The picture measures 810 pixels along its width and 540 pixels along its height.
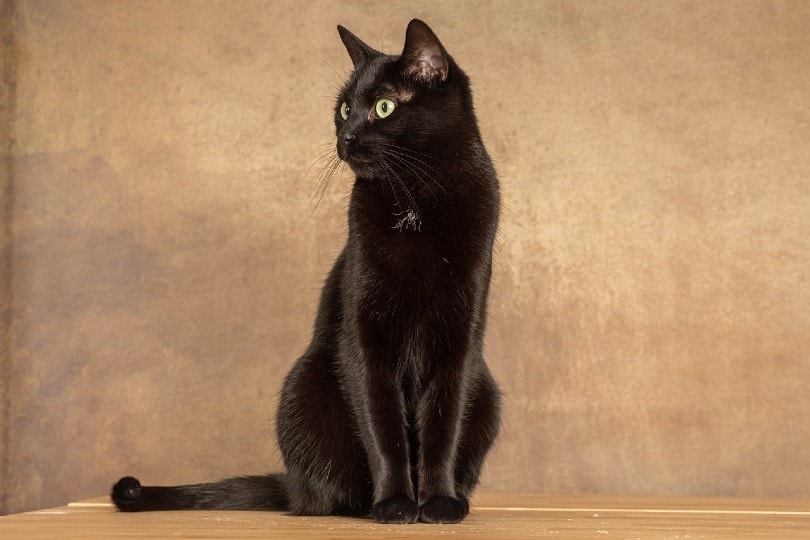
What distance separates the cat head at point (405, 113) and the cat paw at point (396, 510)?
574 millimetres

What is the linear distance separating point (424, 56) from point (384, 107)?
4.6 inches

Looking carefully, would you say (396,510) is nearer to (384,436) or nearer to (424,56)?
(384,436)

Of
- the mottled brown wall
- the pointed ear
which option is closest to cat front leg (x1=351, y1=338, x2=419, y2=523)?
the pointed ear

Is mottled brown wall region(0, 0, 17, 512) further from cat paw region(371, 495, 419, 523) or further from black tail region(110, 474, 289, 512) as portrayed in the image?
cat paw region(371, 495, 419, 523)

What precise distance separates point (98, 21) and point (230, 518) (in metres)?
2.10

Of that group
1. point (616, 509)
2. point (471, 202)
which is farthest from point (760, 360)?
point (471, 202)

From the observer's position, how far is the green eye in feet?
5.71

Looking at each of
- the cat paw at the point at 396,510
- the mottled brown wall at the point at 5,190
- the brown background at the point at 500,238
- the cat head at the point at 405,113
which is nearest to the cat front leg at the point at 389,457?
the cat paw at the point at 396,510

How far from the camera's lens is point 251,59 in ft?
10.2

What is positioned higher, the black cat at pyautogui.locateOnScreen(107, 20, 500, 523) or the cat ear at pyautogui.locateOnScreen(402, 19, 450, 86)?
the cat ear at pyautogui.locateOnScreen(402, 19, 450, 86)

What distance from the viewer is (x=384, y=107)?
1745 millimetres

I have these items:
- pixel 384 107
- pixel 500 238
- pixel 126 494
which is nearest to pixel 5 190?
pixel 500 238

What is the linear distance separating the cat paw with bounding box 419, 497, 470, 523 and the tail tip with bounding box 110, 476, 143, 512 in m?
0.53

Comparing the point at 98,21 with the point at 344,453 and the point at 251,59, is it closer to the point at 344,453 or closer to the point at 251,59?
the point at 251,59
